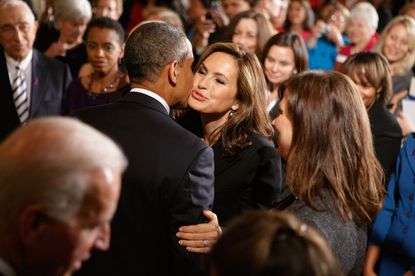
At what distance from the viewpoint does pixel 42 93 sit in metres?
3.85

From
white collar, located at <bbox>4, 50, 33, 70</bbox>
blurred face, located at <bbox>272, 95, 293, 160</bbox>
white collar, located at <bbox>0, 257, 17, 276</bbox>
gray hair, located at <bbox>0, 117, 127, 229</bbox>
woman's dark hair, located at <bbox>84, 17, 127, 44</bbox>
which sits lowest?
white collar, located at <bbox>4, 50, 33, 70</bbox>

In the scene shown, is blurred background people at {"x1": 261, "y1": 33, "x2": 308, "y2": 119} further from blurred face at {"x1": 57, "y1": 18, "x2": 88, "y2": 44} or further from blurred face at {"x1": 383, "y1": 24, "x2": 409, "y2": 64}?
blurred face at {"x1": 57, "y1": 18, "x2": 88, "y2": 44}

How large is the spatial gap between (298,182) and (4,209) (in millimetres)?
1104

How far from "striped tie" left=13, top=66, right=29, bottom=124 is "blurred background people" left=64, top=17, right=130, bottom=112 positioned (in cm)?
26

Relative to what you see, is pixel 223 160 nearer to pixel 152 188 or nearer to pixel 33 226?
pixel 152 188

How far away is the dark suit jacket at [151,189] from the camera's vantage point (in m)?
1.95

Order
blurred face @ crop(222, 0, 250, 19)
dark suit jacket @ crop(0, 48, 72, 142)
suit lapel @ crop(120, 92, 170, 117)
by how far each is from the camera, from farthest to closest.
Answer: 1. blurred face @ crop(222, 0, 250, 19)
2. dark suit jacket @ crop(0, 48, 72, 142)
3. suit lapel @ crop(120, 92, 170, 117)

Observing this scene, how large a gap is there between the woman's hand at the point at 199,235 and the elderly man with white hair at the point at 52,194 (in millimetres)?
778

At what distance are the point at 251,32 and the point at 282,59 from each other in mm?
593

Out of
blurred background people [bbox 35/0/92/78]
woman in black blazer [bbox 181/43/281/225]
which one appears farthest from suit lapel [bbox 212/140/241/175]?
blurred background people [bbox 35/0/92/78]

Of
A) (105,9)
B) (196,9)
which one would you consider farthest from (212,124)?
(196,9)

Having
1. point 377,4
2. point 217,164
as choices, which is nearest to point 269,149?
point 217,164

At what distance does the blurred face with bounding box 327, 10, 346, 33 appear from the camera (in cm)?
674

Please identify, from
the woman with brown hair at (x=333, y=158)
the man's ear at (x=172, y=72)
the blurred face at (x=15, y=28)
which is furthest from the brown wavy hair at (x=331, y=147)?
the blurred face at (x=15, y=28)
